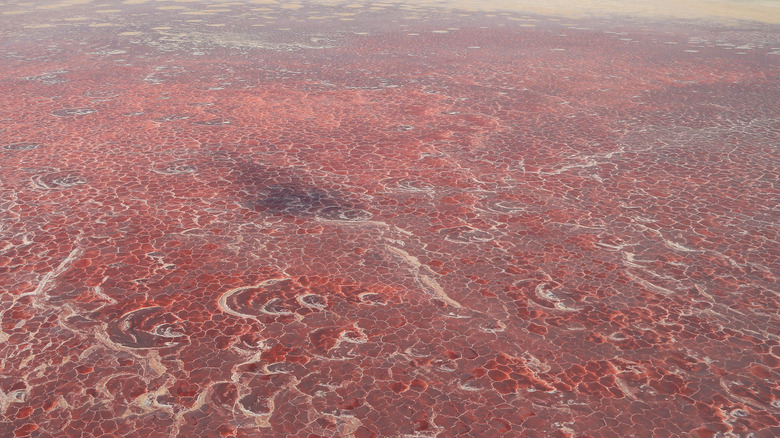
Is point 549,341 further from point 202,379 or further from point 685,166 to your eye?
point 685,166

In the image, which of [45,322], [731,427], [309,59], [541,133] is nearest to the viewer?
[731,427]

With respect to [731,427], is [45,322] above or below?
below

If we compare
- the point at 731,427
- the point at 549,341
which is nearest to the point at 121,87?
the point at 549,341

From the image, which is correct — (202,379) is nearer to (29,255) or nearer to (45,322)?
(45,322)

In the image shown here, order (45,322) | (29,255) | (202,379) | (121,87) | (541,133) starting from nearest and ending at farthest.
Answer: (202,379) < (45,322) < (29,255) < (541,133) < (121,87)

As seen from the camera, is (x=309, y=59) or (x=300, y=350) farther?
(x=309, y=59)

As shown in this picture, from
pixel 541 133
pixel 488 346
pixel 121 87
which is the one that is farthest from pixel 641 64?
pixel 488 346
